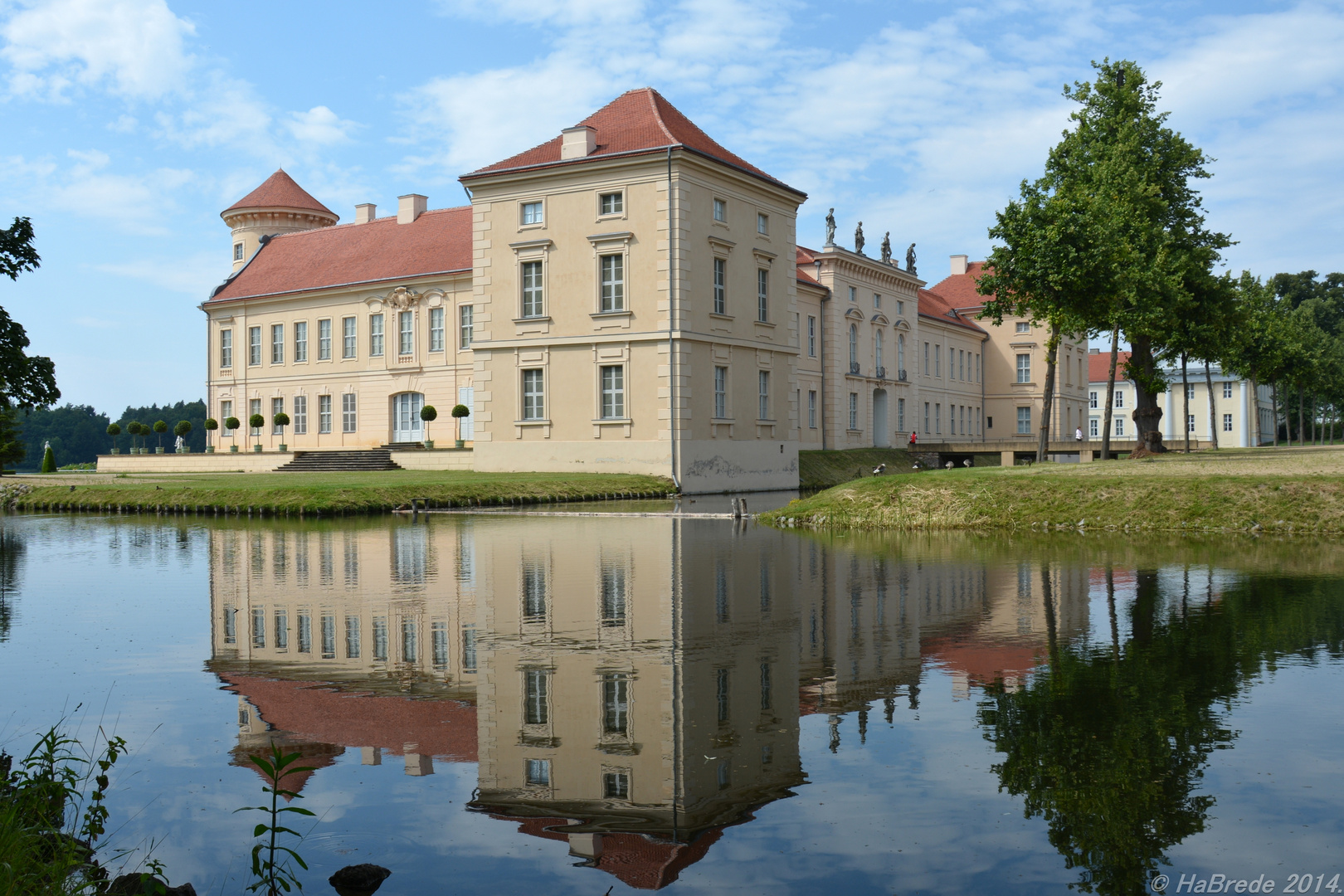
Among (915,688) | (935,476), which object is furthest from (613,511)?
(915,688)

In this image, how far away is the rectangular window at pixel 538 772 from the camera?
18.6 feet

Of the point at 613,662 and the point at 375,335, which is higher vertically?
the point at 375,335

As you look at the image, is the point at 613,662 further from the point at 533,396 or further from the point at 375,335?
the point at 375,335

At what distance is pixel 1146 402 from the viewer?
140 feet

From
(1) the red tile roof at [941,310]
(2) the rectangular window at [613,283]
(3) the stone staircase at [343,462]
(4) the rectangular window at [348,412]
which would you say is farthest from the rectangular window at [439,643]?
(1) the red tile roof at [941,310]

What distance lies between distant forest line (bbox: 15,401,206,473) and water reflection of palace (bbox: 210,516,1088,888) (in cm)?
9722

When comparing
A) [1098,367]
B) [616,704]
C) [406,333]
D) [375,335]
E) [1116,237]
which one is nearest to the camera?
[616,704]

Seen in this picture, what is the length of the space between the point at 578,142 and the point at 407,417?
65.8ft

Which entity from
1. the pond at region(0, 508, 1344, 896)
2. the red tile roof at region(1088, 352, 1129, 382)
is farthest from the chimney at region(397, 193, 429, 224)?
the red tile roof at region(1088, 352, 1129, 382)

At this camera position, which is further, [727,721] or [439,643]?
[439,643]

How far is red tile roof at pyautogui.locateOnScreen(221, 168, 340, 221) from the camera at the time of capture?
64812 millimetres

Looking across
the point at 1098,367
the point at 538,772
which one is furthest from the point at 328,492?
the point at 1098,367

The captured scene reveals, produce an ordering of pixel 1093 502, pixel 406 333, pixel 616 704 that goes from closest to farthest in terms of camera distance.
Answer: pixel 616 704, pixel 1093 502, pixel 406 333

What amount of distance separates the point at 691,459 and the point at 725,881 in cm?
3424
